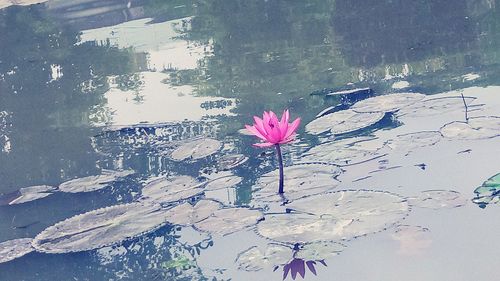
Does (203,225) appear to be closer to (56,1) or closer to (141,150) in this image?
(141,150)

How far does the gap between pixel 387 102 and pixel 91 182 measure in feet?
4.52

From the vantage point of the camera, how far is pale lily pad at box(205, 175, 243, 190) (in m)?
3.17

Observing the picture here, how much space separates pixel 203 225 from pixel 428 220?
76 cm

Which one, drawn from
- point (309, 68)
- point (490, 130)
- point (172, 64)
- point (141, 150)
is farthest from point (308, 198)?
point (172, 64)

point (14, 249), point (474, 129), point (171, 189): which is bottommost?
point (14, 249)

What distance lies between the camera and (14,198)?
11.4 ft

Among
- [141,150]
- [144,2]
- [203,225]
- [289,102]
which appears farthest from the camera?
[144,2]

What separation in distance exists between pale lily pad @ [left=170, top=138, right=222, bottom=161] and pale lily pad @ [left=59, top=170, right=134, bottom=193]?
0.74 ft

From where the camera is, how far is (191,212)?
296 cm

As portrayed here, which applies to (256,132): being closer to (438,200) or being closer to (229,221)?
(229,221)

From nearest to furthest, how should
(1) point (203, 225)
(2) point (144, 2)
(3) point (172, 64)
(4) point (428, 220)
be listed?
(4) point (428, 220) < (1) point (203, 225) < (3) point (172, 64) < (2) point (144, 2)

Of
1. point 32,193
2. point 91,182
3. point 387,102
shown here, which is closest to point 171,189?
point 91,182

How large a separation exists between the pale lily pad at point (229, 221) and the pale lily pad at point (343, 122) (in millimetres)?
829

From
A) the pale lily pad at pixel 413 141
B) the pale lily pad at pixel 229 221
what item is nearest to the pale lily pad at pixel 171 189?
the pale lily pad at pixel 229 221
